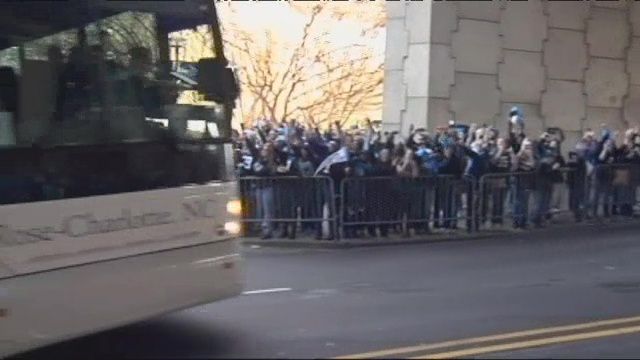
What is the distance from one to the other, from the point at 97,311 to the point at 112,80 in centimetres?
164

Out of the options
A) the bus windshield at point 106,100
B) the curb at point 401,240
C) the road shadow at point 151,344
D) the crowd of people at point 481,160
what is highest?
the bus windshield at point 106,100

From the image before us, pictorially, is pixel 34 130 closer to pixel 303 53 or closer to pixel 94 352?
pixel 94 352

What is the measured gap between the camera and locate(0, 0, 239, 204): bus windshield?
6.99 meters

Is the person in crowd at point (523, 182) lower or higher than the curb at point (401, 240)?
higher

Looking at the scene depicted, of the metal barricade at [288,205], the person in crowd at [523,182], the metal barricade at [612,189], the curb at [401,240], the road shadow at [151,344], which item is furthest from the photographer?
the metal barricade at [612,189]

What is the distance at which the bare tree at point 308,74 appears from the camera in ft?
54.3

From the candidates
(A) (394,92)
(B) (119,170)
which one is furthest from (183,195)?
(A) (394,92)

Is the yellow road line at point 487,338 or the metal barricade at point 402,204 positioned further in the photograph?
the metal barricade at point 402,204

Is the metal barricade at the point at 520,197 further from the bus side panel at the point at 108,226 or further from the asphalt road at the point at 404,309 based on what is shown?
the bus side panel at the point at 108,226

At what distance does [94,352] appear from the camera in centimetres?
825

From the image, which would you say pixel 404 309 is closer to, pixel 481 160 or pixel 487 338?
pixel 487 338

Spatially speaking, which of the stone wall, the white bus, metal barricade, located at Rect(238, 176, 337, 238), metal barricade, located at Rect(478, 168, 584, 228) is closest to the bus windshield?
the white bus

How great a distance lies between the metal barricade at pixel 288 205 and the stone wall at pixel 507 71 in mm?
2796

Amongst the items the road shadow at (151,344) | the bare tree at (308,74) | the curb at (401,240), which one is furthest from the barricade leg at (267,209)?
the road shadow at (151,344)
